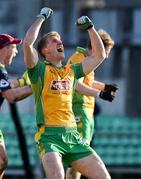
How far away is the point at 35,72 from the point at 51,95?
0.28m

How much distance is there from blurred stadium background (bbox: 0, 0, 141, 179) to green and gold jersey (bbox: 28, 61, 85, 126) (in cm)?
880

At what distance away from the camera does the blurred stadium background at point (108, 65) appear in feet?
65.4

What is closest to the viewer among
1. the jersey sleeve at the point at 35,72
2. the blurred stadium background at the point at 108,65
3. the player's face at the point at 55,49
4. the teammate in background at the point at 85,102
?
the jersey sleeve at the point at 35,72

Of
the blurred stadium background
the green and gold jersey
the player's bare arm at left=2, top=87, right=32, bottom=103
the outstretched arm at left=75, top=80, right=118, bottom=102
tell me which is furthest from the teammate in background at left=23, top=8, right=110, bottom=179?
the blurred stadium background

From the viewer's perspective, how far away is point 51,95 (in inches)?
430

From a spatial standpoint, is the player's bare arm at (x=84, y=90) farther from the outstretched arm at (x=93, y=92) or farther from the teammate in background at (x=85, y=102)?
the teammate in background at (x=85, y=102)

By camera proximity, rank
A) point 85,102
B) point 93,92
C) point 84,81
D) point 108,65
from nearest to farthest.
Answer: point 93,92, point 84,81, point 85,102, point 108,65

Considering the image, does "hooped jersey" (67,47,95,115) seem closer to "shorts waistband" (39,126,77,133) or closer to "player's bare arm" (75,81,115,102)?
"player's bare arm" (75,81,115,102)

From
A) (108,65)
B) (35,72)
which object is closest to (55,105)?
(35,72)

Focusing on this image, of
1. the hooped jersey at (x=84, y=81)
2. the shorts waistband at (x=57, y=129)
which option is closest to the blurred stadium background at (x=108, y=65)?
the hooped jersey at (x=84, y=81)

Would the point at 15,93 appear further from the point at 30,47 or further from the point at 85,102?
the point at 85,102

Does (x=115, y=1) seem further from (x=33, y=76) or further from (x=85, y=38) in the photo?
(x=33, y=76)

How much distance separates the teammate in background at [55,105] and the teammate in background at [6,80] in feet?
1.00

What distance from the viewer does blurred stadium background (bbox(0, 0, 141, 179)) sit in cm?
1994
